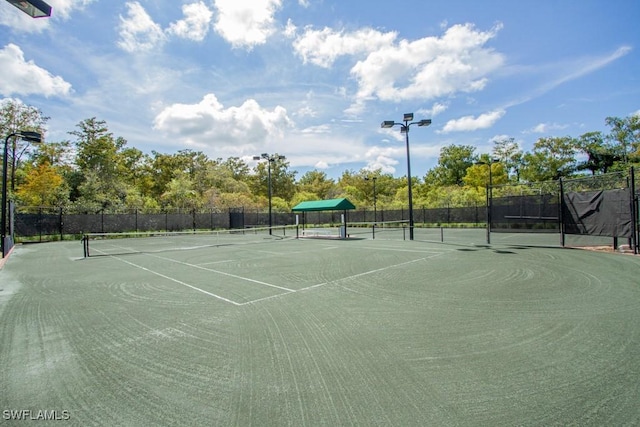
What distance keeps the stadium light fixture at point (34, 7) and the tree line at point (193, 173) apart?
22.1 m

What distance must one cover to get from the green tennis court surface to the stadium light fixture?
15.0 feet

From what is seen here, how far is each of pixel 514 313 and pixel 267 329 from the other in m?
3.96

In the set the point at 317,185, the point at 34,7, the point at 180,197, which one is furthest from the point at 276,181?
the point at 34,7

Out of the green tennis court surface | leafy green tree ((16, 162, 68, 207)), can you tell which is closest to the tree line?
leafy green tree ((16, 162, 68, 207))

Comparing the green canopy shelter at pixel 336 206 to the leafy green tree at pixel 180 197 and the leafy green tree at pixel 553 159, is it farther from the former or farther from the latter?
the leafy green tree at pixel 553 159

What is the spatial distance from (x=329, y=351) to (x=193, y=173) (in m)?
60.2

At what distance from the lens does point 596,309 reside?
5336mm

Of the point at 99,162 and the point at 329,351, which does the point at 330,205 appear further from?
the point at 99,162

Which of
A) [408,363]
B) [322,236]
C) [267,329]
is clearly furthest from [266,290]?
[322,236]

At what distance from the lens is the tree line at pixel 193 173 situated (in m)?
35.4

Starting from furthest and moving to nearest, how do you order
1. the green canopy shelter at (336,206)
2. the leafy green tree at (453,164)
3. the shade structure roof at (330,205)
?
the leafy green tree at (453,164) < the shade structure roof at (330,205) < the green canopy shelter at (336,206)

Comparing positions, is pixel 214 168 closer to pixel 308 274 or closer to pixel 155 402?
pixel 308 274

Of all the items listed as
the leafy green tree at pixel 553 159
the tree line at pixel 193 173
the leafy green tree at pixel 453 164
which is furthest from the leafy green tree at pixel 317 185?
the leafy green tree at pixel 553 159

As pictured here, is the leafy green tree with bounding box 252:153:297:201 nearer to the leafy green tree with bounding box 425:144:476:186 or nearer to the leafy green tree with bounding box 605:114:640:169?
the leafy green tree with bounding box 425:144:476:186
